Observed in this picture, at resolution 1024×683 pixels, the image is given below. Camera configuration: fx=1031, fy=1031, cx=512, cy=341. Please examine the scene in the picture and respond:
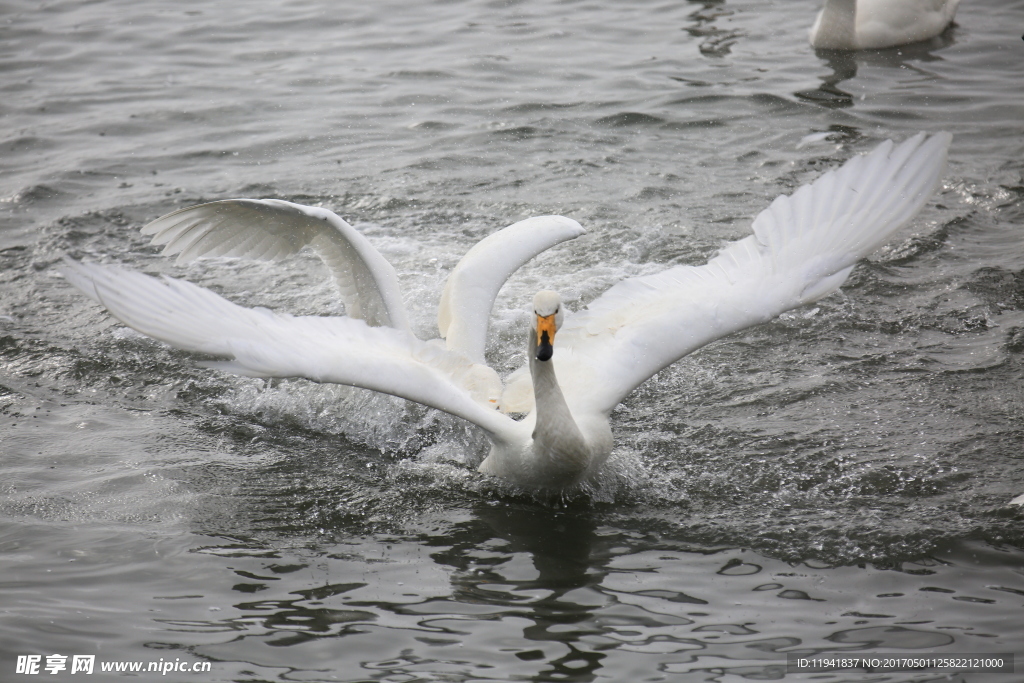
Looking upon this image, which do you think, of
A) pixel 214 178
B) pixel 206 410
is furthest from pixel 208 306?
pixel 214 178

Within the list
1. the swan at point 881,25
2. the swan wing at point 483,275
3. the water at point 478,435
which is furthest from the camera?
the swan at point 881,25

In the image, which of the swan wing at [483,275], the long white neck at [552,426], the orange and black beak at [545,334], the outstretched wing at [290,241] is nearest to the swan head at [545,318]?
the orange and black beak at [545,334]

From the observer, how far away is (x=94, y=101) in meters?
12.4

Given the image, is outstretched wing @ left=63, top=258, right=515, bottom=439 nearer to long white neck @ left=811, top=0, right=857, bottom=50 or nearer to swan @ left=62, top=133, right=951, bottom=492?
swan @ left=62, top=133, right=951, bottom=492

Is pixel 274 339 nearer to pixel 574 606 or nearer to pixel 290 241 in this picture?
pixel 574 606

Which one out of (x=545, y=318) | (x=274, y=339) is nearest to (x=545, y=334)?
(x=545, y=318)

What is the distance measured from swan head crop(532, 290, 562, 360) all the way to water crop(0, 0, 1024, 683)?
101cm

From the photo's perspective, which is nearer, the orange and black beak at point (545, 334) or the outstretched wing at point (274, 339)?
the outstretched wing at point (274, 339)

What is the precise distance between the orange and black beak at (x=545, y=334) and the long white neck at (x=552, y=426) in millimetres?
142

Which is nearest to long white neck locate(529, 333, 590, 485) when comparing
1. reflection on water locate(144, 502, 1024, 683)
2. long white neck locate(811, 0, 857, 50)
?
reflection on water locate(144, 502, 1024, 683)

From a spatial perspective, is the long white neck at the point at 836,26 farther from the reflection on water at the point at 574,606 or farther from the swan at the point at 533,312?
the reflection on water at the point at 574,606

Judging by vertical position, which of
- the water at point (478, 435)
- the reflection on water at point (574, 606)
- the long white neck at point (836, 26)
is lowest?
the reflection on water at point (574, 606)

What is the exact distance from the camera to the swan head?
16.2ft

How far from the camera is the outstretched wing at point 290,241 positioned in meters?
6.33
